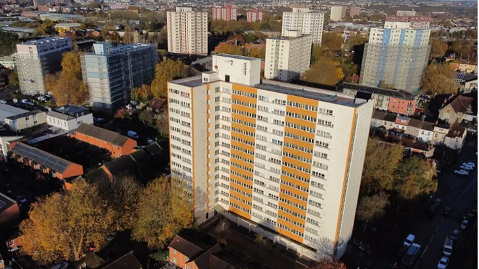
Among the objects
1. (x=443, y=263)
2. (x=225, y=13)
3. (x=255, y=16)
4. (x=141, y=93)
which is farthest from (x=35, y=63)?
(x=255, y=16)

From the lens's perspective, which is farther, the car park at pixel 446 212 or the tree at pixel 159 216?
the car park at pixel 446 212

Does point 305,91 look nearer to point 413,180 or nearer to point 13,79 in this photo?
point 413,180

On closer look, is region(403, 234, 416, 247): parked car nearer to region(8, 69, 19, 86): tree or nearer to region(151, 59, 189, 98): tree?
region(151, 59, 189, 98): tree

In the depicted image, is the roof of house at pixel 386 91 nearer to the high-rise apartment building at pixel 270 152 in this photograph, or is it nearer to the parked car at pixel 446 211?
the parked car at pixel 446 211

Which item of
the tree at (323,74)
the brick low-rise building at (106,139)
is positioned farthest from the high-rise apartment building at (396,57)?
the brick low-rise building at (106,139)

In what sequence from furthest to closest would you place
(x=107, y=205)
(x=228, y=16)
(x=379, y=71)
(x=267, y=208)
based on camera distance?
(x=228, y=16), (x=379, y=71), (x=267, y=208), (x=107, y=205)

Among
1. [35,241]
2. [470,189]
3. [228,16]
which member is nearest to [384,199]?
[470,189]

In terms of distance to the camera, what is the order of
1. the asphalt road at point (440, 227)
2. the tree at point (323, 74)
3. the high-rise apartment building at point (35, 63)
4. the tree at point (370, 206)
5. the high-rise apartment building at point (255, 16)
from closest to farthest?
the asphalt road at point (440, 227), the tree at point (370, 206), the high-rise apartment building at point (35, 63), the tree at point (323, 74), the high-rise apartment building at point (255, 16)

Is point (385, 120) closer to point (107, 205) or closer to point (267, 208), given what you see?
point (267, 208)
